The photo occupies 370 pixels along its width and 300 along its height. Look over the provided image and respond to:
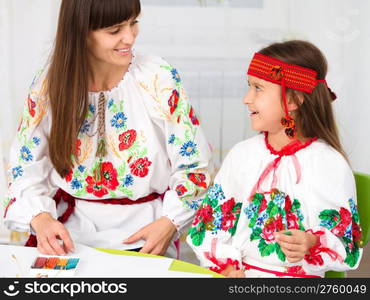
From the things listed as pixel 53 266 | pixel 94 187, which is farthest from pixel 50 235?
pixel 94 187

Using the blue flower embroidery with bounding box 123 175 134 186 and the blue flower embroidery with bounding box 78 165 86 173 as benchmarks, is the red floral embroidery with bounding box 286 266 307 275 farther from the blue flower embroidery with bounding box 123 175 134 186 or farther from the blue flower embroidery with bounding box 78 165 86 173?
the blue flower embroidery with bounding box 78 165 86 173

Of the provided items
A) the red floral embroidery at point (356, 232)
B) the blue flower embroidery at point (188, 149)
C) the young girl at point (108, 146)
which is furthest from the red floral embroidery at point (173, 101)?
the red floral embroidery at point (356, 232)

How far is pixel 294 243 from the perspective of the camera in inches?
65.5

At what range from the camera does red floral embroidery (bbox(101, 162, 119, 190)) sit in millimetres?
2029

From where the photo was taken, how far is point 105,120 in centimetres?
205

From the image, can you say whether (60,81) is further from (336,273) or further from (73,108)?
(336,273)

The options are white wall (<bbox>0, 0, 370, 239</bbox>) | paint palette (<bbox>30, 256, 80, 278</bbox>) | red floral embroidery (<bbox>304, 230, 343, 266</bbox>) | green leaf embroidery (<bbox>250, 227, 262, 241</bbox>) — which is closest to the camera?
paint palette (<bbox>30, 256, 80, 278</bbox>)

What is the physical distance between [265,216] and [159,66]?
25.4 inches

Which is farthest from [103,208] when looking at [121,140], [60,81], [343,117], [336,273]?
[343,117]

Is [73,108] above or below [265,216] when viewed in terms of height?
above

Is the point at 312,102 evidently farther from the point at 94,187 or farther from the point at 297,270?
the point at 94,187

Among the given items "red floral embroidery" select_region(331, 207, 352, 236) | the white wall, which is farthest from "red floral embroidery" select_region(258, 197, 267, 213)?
the white wall

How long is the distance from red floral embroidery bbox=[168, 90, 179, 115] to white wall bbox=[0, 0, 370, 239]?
2.95ft

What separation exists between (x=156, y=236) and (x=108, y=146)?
0.35 m
